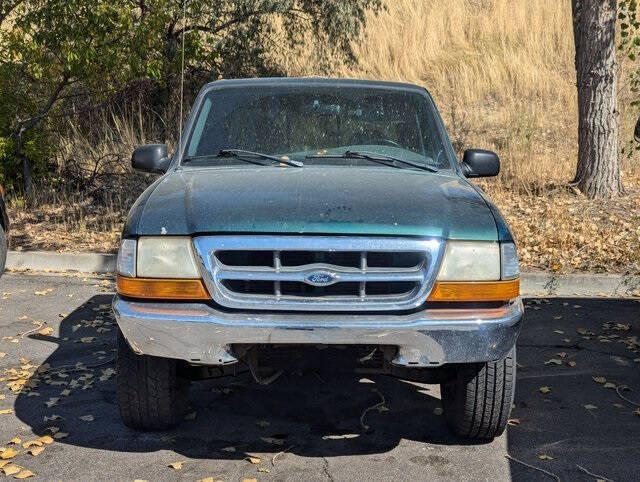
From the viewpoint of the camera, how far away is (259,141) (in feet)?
18.3

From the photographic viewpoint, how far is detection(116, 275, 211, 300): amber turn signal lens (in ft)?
14.0

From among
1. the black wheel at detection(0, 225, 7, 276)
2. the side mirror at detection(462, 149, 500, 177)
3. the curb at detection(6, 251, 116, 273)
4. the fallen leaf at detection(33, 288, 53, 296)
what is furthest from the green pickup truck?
the curb at detection(6, 251, 116, 273)

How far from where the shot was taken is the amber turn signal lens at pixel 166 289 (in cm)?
427

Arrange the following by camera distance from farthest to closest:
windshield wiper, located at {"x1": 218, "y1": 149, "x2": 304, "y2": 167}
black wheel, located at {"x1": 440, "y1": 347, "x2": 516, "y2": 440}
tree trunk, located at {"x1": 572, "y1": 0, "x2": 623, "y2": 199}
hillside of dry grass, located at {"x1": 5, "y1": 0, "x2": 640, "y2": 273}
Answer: tree trunk, located at {"x1": 572, "y1": 0, "x2": 623, "y2": 199}, hillside of dry grass, located at {"x1": 5, "y1": 0, "x2": 640, "y2": 273}, windshield wiper, located at {"x1": 218, "y1": 149, "x2": 304, "y2": 167}, black wheel, located at {"x1": 440, "y1": 347, "x2": 516, "y2": 440}

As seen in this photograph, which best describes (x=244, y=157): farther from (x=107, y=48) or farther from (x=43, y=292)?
(x=107, y=48)

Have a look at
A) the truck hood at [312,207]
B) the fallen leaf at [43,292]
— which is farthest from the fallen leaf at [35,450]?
the fallen leaf at [43,292]

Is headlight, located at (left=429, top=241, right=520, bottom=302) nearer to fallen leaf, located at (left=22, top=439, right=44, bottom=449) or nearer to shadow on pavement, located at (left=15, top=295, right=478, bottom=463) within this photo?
shadow on pavement, located at (left=15, top=295, right=478, bottom=463)

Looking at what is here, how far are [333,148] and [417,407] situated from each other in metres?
1.54

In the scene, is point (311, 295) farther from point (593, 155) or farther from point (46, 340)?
point (593, 155)

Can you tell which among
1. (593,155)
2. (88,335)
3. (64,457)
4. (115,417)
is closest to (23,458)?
(64,457)

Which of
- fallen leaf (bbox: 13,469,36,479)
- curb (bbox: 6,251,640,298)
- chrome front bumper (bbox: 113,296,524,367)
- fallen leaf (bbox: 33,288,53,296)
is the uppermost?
chrome front bumper (bbox: 113,296,524,367)

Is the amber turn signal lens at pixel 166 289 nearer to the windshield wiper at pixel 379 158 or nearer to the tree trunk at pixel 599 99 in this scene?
the windshield wiper at pixel 379 158

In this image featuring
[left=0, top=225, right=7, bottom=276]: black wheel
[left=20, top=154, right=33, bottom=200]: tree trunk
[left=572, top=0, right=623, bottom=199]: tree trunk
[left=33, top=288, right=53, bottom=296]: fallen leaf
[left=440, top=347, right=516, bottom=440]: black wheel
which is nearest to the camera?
[left=440, top=347, right=516, bottom=440]: black wheel

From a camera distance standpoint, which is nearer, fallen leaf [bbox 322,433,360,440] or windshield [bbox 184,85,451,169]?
fallen leaf [bbox 322,433,360,440]
